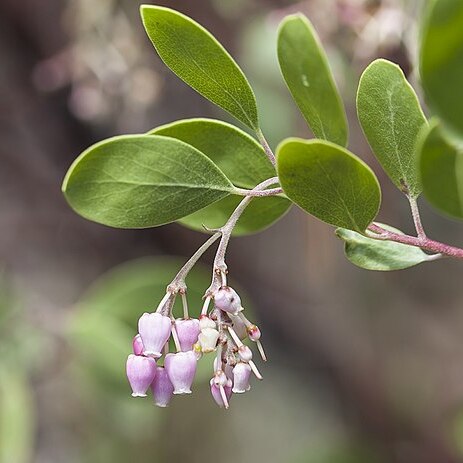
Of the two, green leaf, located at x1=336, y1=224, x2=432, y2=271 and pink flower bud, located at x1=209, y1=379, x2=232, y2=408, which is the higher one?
green leaf, located at x1=336, y1=224, x2=432, y2=271

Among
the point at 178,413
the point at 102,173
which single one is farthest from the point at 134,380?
the point at 178,413

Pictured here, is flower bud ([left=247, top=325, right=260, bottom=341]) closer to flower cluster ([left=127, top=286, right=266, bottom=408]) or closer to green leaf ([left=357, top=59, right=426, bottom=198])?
flower cluster ([left=127, top=286, right=266, bottom=408])

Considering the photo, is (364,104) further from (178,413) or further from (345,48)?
(178,413)

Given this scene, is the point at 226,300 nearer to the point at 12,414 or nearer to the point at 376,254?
the point at 376,254

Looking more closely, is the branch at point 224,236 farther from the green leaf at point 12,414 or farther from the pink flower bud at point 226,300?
the green leaf at point 12,414

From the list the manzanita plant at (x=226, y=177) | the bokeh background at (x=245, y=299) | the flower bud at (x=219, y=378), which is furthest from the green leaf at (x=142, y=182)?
the bokeh background at (x=245, y=299)

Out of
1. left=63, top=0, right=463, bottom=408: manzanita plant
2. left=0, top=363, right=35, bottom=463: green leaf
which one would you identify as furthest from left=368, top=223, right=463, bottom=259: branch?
left=0, top=363, right=35, bottom=463: green leaf

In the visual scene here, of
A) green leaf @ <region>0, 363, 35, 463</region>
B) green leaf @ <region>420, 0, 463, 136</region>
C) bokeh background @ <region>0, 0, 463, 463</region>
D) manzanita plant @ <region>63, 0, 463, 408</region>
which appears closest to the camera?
green leaf @ <region>420, 0, 463, 136</region>
